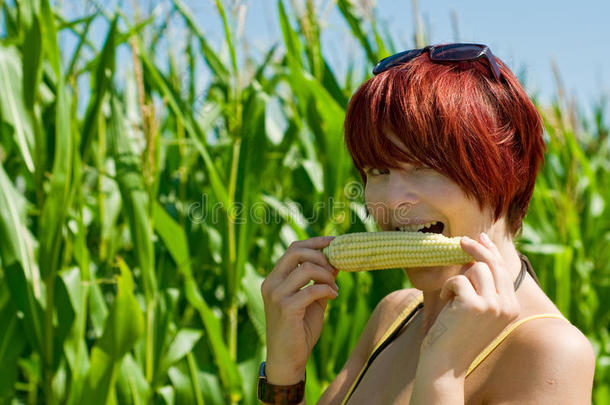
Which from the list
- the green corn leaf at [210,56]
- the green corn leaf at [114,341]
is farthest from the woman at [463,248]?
the green corn leaf at [210,56]

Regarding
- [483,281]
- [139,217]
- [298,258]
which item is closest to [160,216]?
[139,217]

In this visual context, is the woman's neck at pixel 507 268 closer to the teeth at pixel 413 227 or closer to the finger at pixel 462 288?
the teeth at pixel 413 227

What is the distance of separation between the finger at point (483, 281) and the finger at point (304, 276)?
399 millimetres

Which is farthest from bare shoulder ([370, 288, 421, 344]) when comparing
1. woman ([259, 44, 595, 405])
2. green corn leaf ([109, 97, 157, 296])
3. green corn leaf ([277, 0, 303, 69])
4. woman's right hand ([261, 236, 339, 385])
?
green corn leaf ([277, 0, 303, 69])

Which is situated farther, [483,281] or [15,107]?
[15,107]

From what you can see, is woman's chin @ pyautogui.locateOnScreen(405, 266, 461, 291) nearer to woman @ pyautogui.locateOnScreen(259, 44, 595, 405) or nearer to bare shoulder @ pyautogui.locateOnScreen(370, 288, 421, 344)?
woman @ pyautogui.locateOnScreen(259, 44, 595, 405)

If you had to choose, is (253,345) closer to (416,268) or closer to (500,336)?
(416,268)

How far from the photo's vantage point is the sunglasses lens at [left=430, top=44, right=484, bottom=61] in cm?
136

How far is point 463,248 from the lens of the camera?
3.85 feet

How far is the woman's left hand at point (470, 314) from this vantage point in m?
1.11

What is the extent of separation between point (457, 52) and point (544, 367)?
2.10ft

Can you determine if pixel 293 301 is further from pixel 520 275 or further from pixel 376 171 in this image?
pixel 520 275

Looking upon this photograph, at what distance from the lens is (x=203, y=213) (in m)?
2.69

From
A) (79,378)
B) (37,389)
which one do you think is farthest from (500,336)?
(37,389)
